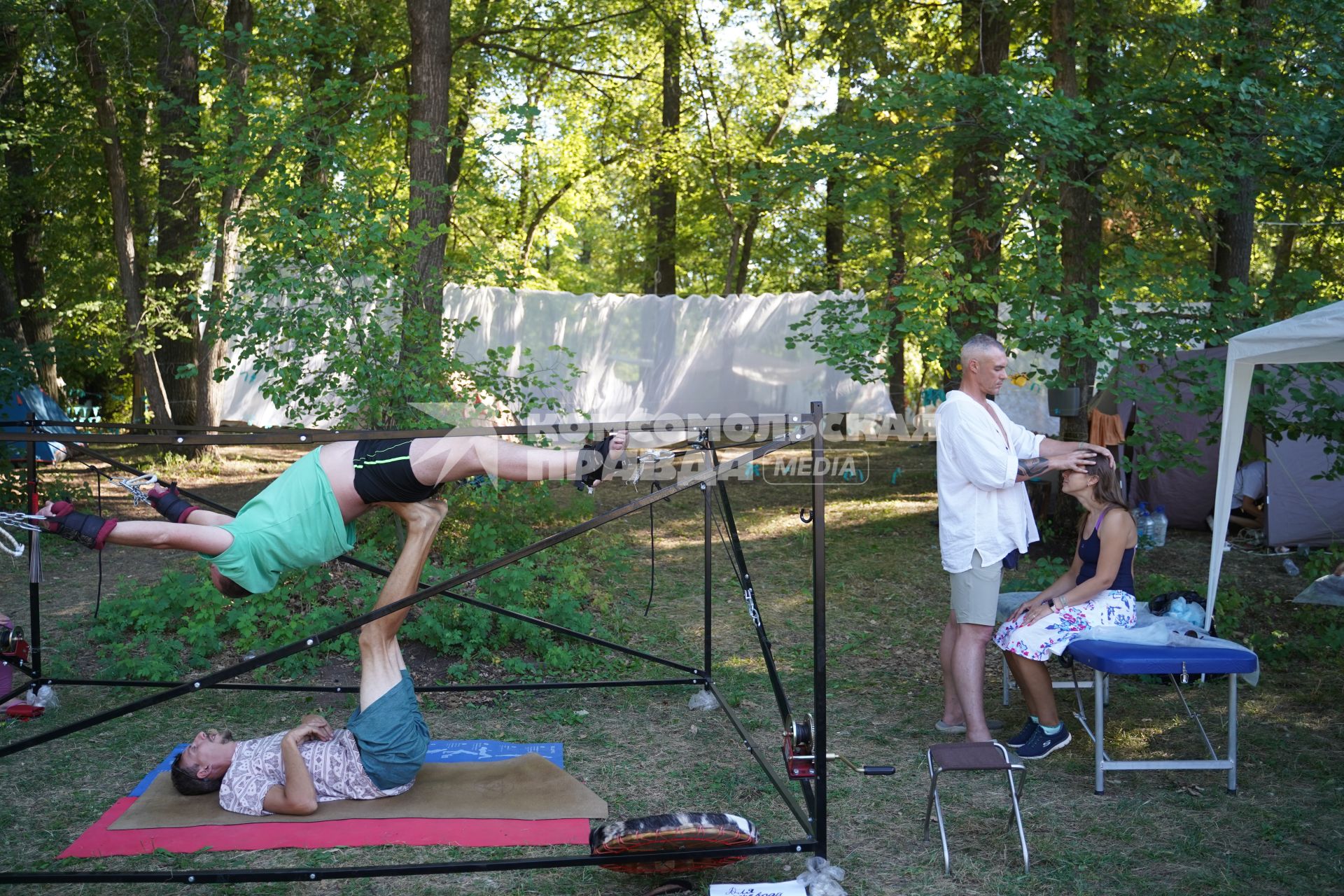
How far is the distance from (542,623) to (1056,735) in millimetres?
2269

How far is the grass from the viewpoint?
333cm

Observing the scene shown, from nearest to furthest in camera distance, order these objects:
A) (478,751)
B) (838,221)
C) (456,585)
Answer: (456,585)
(478,751)
(838,221)

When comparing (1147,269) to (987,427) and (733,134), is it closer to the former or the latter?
(987,427)

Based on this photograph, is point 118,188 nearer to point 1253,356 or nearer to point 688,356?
point 688,356

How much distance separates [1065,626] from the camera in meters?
4.21

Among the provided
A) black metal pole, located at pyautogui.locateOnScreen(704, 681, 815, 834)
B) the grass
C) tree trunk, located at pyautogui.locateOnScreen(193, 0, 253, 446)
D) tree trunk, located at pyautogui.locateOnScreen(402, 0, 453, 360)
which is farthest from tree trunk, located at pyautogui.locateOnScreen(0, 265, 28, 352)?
black metal pole, located at pyautogui.locateOnScreen(704, 681, 815, 834)

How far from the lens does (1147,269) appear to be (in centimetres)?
808

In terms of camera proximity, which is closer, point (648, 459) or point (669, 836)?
point (669, 836)

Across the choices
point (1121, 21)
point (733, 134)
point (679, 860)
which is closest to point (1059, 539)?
point (1121, 21)

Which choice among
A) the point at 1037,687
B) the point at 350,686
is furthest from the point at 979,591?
the point at 350,686

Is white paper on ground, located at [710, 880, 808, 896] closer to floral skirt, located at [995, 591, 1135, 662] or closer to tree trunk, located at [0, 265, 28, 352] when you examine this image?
floral skirt, located at [995, 591, 1135, 662]

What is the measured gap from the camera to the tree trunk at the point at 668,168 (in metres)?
16.8

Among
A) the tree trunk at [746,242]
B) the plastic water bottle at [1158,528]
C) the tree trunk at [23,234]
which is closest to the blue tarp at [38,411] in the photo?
the tree trunk at [23,234]

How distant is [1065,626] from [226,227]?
586 cm
